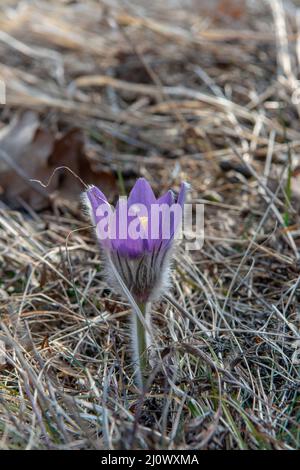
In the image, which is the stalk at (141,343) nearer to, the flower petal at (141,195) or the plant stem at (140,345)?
the plant stem at (140,345)

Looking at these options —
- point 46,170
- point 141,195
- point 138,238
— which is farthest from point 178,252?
point 46,170

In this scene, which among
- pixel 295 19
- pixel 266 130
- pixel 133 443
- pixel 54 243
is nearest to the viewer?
pixel 133 443

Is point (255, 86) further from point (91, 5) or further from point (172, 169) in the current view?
point (91, 5)

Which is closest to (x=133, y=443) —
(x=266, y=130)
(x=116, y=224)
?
(x=116, y=224)

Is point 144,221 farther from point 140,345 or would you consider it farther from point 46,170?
point 46,170

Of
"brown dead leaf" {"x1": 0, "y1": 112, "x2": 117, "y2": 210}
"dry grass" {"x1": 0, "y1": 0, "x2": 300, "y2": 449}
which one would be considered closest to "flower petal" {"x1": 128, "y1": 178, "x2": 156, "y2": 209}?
"dry grass" {"x1": 0, "y1": 0, "x2": 300, "y2": 449}
